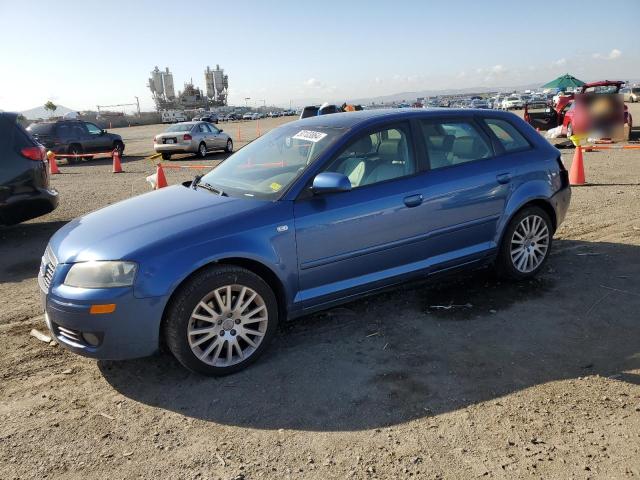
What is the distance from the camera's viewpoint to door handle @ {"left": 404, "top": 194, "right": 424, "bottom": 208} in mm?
4086

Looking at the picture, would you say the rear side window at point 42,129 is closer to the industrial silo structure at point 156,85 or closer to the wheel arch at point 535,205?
the wheel arch at point 535,205

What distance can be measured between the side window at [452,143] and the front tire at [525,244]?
713 mm

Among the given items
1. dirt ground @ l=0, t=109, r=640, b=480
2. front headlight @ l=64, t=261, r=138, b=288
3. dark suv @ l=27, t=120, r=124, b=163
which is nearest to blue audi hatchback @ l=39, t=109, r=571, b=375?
front headlight @ l=64, t=261, r=138, b=288

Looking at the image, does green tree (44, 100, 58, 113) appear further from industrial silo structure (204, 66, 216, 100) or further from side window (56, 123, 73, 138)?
side window (56, 123, 73, 138)

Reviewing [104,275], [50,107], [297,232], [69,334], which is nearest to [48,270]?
[69,334]

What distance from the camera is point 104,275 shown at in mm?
3215

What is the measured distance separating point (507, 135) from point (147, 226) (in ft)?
11.0

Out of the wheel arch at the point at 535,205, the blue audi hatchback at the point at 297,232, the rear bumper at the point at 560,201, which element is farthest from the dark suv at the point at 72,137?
the rear bumper at the point at 560,201

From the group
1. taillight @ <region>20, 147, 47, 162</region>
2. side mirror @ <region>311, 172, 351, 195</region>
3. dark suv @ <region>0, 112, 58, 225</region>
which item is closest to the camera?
side mirror @ <region>311, 172, 351, 195</region>

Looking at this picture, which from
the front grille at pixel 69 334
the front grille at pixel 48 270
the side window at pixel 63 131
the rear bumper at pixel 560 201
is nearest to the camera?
the front grille at pixel 69 334

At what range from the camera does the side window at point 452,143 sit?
14.5ft

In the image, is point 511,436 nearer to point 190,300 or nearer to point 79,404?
point 190,300

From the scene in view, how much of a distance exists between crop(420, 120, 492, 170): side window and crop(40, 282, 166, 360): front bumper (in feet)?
8.28

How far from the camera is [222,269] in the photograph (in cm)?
340
